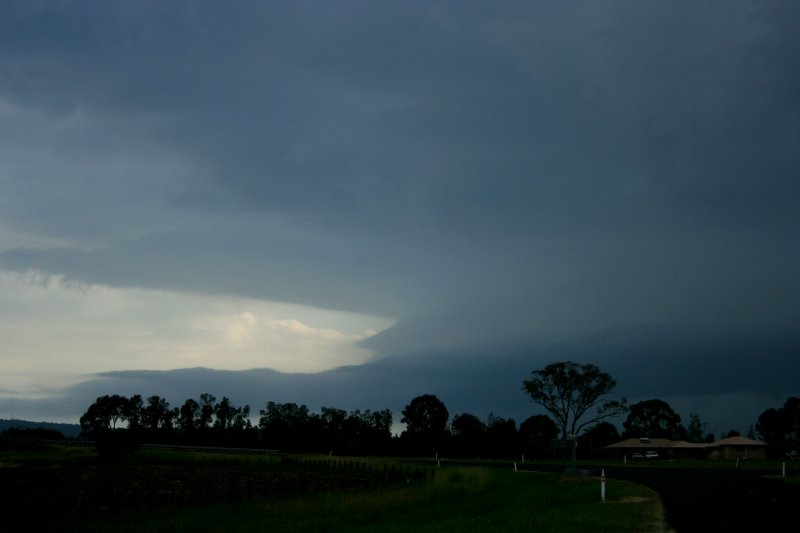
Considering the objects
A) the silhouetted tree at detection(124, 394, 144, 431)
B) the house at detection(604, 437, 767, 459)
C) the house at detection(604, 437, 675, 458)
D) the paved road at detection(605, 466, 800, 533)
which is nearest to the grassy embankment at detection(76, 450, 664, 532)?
the paved road at detection(605, 466, 800, 533)

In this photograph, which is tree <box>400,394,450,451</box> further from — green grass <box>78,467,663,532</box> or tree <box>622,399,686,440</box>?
green grass <box>78,467,663,532</box>

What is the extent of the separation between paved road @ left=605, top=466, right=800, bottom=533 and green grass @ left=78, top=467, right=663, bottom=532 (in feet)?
3.36

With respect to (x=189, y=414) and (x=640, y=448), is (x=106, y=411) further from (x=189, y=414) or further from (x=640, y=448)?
(x=640, y=448)

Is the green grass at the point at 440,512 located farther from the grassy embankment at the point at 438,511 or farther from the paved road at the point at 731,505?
the paved road at the point at 731,505

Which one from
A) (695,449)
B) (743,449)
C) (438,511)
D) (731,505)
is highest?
(731,505)

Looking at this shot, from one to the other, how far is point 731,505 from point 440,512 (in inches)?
497

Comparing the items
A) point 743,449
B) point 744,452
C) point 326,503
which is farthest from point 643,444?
point 326,503

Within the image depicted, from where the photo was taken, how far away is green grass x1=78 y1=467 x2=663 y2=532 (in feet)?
84.9

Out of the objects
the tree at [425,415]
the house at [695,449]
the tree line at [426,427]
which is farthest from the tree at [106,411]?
the house at [695,449]

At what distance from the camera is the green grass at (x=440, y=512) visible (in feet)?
84.9

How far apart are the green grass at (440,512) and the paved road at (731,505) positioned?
1.03m

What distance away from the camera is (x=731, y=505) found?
93.8ft

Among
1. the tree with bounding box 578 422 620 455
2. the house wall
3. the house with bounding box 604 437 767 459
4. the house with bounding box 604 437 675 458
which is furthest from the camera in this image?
the tree with bounding box 578 422 620 455

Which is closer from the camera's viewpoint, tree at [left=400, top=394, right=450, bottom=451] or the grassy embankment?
the grassy embankment
